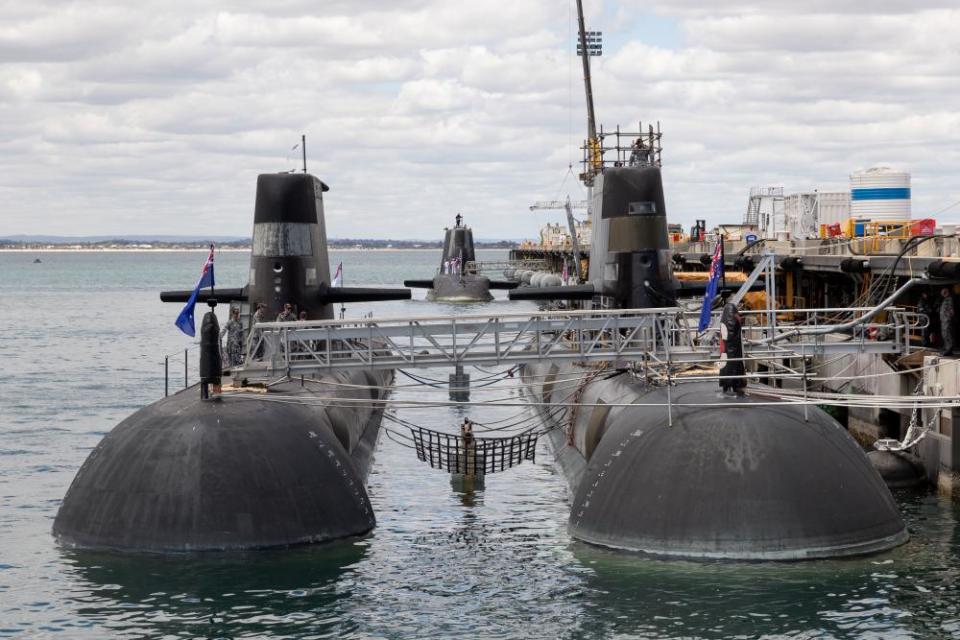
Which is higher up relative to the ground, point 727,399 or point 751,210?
point 751,210

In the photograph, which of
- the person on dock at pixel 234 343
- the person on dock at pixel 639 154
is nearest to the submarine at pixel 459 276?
the person on dock at pixel 639 154

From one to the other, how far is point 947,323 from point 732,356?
824 centimetres

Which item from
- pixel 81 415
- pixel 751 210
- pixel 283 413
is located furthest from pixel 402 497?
pixel 751 210

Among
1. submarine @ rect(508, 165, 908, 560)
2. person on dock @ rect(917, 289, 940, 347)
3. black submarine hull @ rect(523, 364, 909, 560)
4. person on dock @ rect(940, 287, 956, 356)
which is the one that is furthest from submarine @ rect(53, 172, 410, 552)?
person on dock @ rect(917, 289, 940, 347)

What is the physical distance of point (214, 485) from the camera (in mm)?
21516

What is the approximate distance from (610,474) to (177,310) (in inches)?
4013

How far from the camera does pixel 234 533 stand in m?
21.3

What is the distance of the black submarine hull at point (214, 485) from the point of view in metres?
21.4

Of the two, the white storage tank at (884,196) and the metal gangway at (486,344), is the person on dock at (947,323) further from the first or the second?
the white storage tank at (884,196)

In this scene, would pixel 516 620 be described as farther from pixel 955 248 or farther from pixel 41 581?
pixel 955 248

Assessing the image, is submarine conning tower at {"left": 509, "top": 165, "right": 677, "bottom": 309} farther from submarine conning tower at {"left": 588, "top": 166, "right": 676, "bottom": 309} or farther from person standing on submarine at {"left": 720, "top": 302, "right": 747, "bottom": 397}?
person standing on submarine at {"left": 720, "top": 302, "right": 747, "bottom": 397}

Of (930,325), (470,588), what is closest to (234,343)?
(470,588)

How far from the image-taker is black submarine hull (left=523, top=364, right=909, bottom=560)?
804 inches

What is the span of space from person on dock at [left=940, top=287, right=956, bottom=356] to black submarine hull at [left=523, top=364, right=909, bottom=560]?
23.6 ft
